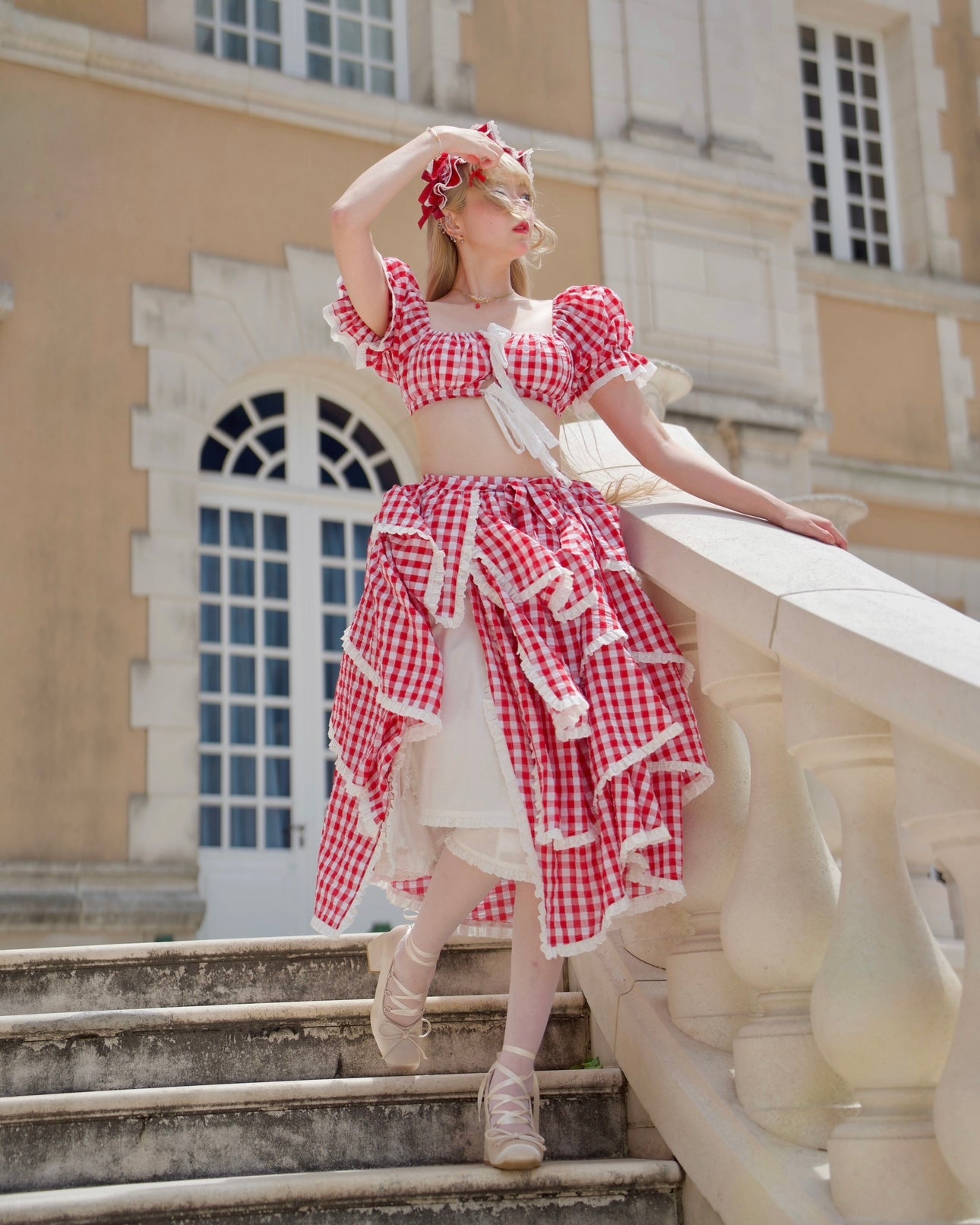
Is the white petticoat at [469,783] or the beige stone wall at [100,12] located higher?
the beige stone wall at [100,12]

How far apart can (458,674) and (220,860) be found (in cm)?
482

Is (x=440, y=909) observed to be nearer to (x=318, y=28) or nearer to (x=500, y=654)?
(x=500, y=654)

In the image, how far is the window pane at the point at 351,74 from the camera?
27.8 ft

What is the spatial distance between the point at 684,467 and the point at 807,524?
0.31m

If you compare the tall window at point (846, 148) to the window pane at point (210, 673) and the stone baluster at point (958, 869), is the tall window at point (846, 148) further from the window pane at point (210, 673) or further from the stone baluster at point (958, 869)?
the stone baluster at point (958, 869)

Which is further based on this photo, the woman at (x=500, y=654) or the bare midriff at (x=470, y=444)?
the bare midriff at (x=470, y=444)

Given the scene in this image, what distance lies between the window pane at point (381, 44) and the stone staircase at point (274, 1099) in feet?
21.8

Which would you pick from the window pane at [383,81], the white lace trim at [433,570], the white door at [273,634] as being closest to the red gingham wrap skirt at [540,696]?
the white lace trim at [433,570]

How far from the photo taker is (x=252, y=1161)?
2.54 metres

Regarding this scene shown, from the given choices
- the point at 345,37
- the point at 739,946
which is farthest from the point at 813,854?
the point at 345,37

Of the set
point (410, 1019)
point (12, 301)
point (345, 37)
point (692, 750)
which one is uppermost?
point (345, 37)

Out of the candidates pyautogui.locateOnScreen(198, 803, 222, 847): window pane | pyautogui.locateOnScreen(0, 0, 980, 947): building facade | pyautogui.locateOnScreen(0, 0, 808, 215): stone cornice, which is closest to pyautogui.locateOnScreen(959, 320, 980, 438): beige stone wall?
pyautogui.locateOnScreen(0, 0, 980, 947): building facade

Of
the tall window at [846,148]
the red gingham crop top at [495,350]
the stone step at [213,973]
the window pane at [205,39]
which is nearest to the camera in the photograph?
the red gingham crop top at [495,350]

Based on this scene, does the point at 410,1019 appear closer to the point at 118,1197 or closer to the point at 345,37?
the point at 118,1197
